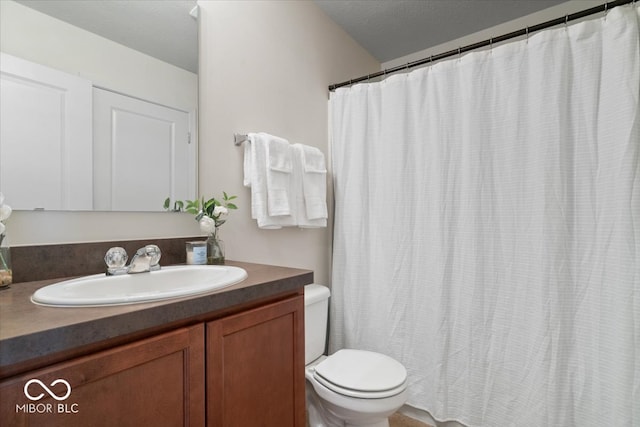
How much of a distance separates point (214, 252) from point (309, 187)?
2.27ft

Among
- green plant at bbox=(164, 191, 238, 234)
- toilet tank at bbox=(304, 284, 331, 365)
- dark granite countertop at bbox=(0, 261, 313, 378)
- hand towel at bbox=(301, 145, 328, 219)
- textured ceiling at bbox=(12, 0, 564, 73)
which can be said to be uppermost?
textured ceiling at bbox=(12, 0, 564, 73)

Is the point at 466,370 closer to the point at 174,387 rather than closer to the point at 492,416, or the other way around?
the point at 492,416

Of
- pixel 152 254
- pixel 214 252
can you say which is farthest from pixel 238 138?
pixel 152 254

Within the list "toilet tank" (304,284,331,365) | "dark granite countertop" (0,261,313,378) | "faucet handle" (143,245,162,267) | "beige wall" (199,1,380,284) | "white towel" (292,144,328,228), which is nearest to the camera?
"dark granite countertop" (0,261,313,378)

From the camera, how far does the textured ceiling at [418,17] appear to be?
194 centimetres

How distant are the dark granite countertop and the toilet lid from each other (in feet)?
2.20

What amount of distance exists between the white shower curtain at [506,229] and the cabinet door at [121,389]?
128cm

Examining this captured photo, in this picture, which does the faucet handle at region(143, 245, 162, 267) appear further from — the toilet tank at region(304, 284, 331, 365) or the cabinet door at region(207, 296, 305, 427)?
the toilet tank at region(304, 284, 331, 365)

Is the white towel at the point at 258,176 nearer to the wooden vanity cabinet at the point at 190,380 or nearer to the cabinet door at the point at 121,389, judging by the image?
the wooden vanity cabinet at the point at 190,380

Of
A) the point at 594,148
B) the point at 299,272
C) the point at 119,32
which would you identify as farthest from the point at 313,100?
the point at 594,148

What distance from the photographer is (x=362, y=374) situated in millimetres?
1327

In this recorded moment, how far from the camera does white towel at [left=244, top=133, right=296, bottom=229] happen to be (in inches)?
56.9

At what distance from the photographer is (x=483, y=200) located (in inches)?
59.7

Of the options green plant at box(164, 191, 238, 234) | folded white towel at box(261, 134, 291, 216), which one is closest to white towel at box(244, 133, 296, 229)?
folded white towel at box(261, 134, 291, 216)
